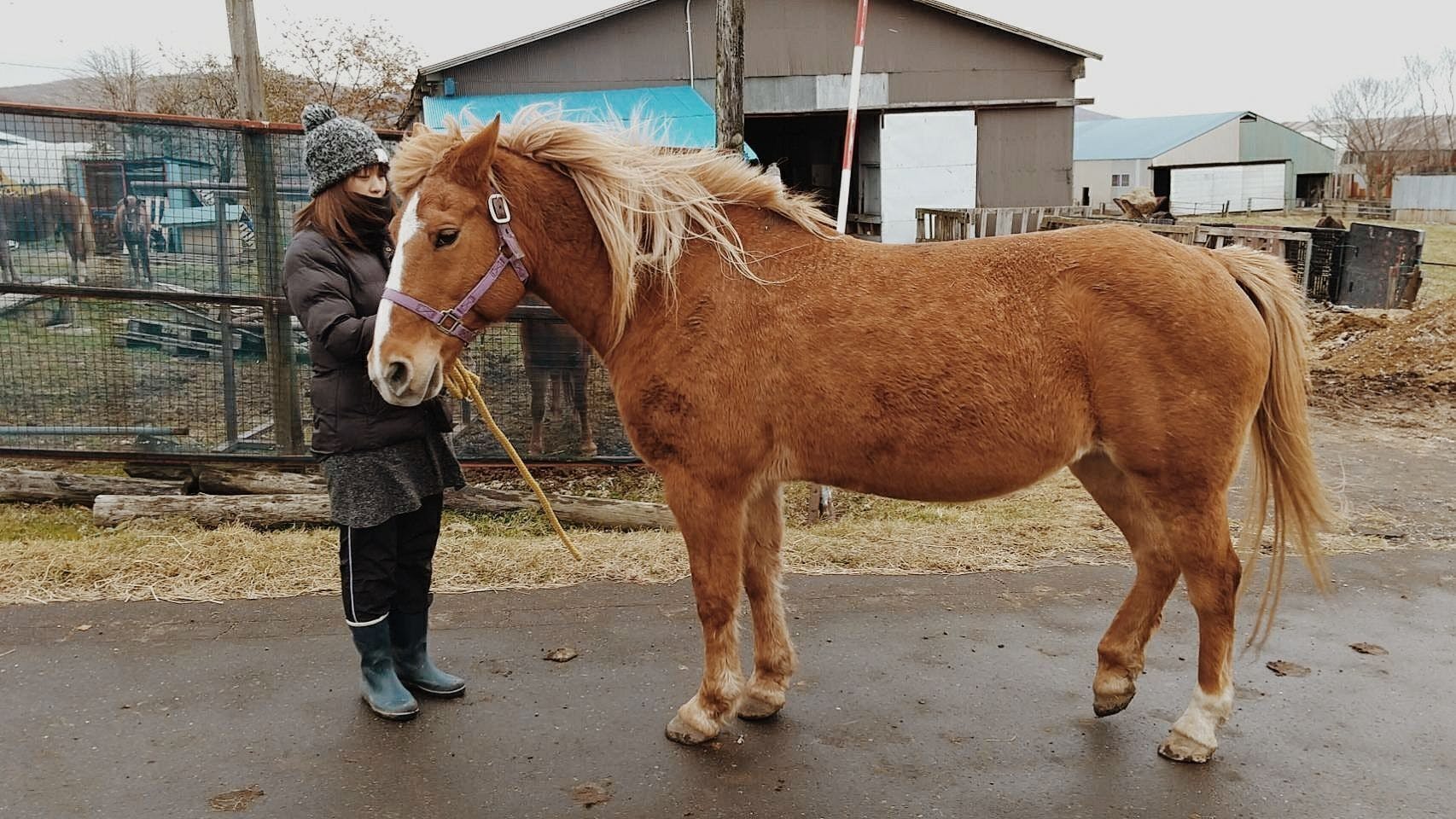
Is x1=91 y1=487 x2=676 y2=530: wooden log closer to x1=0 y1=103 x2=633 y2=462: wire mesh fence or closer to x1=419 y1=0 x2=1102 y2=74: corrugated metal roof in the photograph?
x1=0 y1=103 x2=633 y2=462: wire mesh fence

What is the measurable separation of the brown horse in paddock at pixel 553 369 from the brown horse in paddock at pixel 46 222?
2.31 m

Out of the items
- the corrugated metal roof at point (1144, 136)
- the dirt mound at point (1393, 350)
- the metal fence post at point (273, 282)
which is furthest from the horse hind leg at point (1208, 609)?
the corrugated metal roof at point (1144, 136)

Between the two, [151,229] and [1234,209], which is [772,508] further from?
[1234,209]

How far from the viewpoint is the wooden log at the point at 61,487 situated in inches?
215

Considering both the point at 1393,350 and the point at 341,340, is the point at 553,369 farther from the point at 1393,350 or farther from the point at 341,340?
the point at 1393,350

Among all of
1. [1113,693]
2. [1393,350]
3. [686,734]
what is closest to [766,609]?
[686,734]

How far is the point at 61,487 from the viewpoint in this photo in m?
5.47

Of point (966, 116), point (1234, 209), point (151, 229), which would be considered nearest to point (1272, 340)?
point (151, 229)

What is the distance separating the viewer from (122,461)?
5484 mm

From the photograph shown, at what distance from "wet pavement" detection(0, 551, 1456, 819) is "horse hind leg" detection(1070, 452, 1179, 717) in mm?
143

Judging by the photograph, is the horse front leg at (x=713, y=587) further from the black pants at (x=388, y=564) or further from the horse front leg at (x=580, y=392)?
the horse front leg at (x=580, y=392)

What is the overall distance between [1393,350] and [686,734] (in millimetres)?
9450

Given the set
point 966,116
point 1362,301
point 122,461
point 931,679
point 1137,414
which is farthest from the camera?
point 966,116

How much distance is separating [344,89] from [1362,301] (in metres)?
19.9
